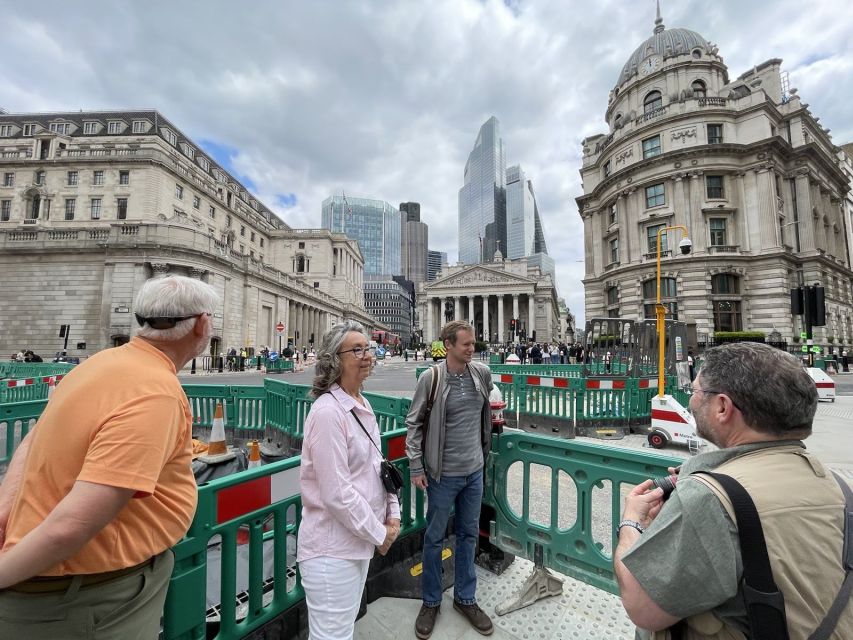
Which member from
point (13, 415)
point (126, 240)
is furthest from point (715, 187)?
point (126, 240)

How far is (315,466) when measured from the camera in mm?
1884

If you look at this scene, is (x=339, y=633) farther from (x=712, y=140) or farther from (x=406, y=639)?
(x=712, y=140)

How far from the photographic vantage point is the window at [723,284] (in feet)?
102

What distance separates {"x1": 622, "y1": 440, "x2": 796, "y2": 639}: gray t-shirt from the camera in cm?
108

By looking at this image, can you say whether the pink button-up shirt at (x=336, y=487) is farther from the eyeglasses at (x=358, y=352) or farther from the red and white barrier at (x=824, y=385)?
the red and white barrier at (x=824, y=385)

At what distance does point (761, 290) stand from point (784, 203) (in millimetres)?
9749

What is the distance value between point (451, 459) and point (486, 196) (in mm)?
179541

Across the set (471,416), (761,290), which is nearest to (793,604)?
(471,416)

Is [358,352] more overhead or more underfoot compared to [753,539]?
more overhead

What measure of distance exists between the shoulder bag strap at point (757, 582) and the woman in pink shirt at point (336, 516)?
1.47 m

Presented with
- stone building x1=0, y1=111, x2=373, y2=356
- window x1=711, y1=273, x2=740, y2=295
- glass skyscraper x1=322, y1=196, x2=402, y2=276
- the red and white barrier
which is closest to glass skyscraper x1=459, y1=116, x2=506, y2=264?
glass skyscraper x1=322, y1=196, x2=402, y2=276

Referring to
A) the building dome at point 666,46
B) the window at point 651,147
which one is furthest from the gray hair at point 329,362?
the building dome at point 666,46

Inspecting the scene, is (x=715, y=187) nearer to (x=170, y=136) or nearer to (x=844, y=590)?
(x=844, y=590)

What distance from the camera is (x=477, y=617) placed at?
268 centimetres
